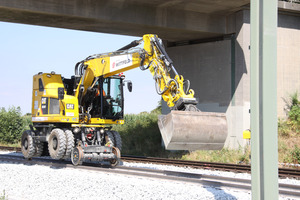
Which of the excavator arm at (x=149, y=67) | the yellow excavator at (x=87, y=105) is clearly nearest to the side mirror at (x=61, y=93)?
the yellow excavator at (x=87, y=105)

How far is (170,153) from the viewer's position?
2002cm

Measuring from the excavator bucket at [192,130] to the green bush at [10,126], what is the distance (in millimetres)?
21486

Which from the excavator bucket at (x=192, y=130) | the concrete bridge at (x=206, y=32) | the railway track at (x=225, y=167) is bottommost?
the railway track at (x=225, y=167)

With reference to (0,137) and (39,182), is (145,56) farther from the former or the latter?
(0,137)

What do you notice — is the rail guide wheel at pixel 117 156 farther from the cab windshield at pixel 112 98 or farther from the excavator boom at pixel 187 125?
the excavator boom at pixel 187 125

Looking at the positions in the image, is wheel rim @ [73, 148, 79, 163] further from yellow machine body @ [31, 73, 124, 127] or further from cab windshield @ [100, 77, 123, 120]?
cab windshield @ [100, 77, 123, 120]

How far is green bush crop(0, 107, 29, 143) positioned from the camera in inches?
1126

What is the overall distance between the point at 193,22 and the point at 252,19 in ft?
47.4

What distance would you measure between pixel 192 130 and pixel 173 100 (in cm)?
130

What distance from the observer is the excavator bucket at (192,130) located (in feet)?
30.3

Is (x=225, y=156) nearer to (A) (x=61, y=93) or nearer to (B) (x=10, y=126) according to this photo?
(A) (x=61, y=93)

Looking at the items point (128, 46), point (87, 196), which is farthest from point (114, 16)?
point (87, 196)

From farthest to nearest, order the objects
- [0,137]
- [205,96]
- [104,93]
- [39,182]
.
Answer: [0,137] < [205,96] < [104,93] < [39,182]

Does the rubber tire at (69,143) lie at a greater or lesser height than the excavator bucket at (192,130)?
lesser
